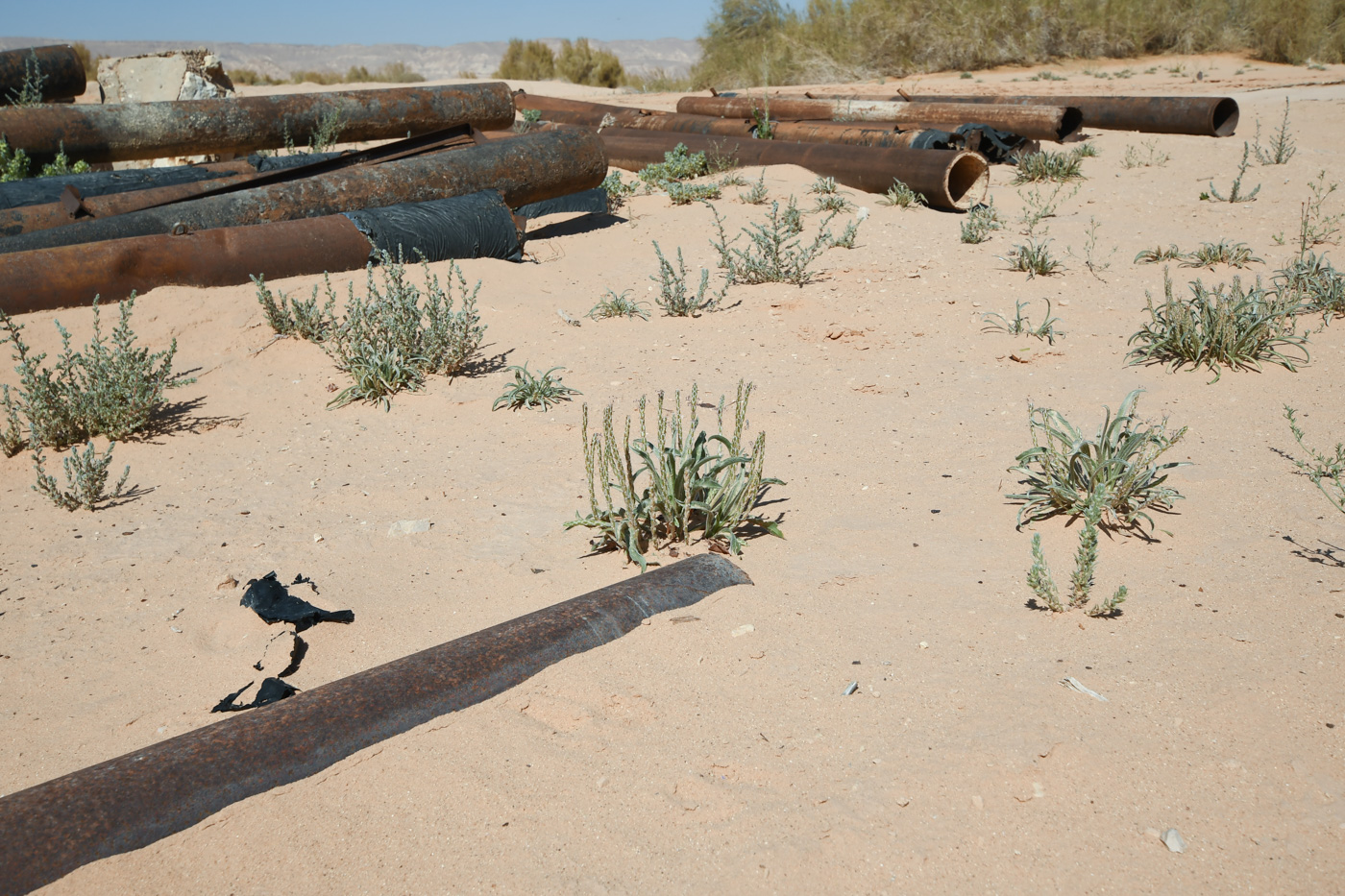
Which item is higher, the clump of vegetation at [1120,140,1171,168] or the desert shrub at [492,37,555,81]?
the desert shrub at [492,37,555,81]

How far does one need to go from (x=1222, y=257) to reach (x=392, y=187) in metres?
5.84

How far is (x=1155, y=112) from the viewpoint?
11148 mm

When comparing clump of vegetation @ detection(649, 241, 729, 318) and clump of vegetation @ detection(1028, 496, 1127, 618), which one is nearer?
clump of vegetation @ detection(1028, 496, 1127, 618)

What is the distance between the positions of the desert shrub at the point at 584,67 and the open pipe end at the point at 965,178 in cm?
2269

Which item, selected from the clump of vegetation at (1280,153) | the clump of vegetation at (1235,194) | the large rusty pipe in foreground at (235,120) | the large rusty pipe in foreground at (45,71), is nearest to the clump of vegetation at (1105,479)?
the clump of vegetation at (1235,194)

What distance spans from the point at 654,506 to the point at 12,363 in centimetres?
402

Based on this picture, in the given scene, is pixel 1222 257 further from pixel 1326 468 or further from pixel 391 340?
pixel 391 340

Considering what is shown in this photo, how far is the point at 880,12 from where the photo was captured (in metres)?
24.2

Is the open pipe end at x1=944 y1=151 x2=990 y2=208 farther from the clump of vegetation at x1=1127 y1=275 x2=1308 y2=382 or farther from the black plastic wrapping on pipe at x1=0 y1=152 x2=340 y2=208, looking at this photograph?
the black plastic wrapping on pipe at x1=0 y1=152 x2=340 y2=208

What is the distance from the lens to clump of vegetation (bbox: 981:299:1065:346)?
5062 mm

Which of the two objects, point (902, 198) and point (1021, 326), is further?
point (902, 198)

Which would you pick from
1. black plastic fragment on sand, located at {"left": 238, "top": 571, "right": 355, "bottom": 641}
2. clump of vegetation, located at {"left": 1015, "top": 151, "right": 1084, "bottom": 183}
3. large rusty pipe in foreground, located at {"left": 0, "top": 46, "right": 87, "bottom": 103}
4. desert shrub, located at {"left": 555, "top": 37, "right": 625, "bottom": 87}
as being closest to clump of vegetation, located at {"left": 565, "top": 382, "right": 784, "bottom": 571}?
black plastic fragment on sand, located at {"left": 238, "top": 571, "right": 355, "bottom": 641}

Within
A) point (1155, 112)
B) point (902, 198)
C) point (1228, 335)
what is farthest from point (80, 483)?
point (1155, 112)

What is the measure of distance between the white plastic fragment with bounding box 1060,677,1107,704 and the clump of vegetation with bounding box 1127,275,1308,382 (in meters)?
2.87
